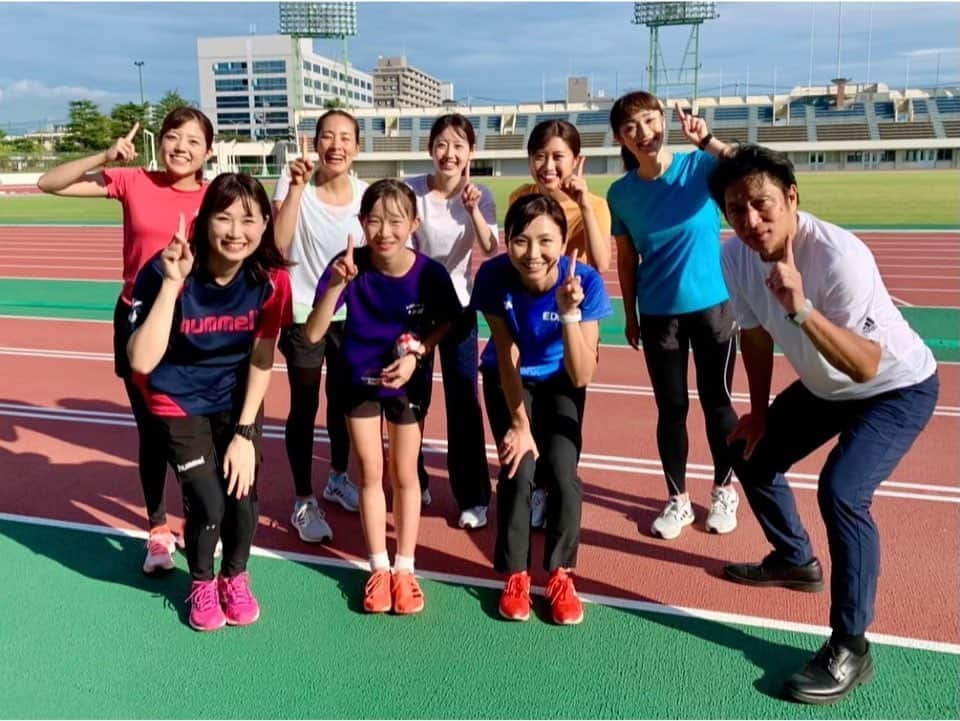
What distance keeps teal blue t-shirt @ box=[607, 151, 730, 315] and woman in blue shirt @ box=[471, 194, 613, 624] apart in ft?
2.04

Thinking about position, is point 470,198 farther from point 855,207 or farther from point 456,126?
point 855,207

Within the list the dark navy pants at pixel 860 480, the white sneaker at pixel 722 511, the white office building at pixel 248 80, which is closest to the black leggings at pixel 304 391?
the white sneaker at pixel 722 511

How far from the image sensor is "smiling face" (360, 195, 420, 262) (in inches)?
117

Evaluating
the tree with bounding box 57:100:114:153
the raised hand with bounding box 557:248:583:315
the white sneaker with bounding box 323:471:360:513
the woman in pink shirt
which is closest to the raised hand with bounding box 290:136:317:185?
the woman in pink shirt

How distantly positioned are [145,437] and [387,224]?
1.50 metres

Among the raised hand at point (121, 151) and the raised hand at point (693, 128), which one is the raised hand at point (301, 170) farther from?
the raised hand at point (693, 128)

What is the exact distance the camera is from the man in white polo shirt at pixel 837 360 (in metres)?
2.44

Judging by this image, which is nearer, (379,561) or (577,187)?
(379,561)

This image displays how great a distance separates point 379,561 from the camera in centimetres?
323

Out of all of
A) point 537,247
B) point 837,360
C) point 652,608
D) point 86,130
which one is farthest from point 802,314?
point 86,130

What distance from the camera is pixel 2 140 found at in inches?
2532

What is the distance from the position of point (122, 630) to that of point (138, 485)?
1663 mm

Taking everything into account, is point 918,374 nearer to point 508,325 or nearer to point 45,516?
point 508,325

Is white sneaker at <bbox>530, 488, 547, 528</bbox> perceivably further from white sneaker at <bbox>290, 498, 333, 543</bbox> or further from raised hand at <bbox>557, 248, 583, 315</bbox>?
raised hand at <bbox>557, 248, 583, 315</bbox>
